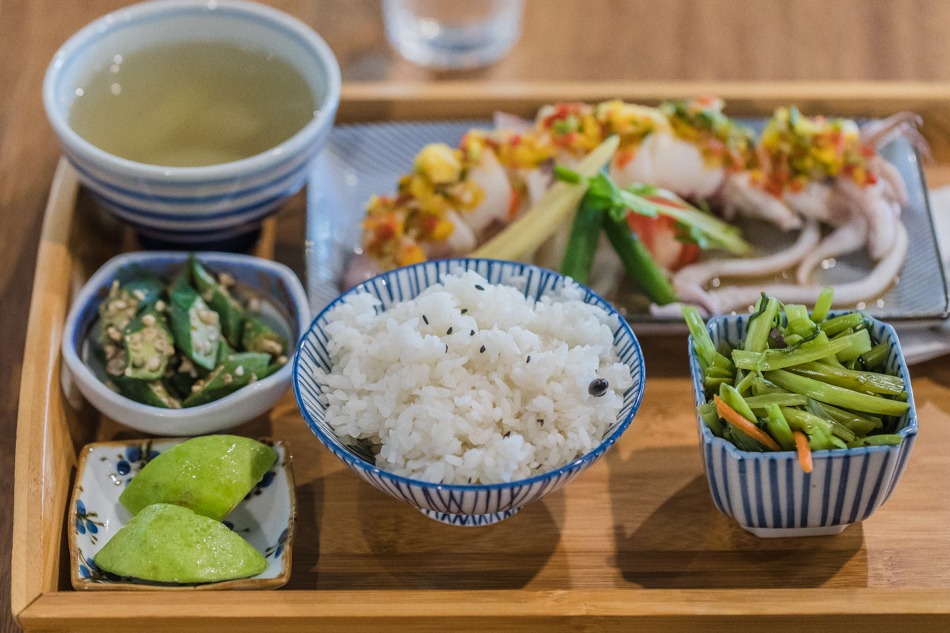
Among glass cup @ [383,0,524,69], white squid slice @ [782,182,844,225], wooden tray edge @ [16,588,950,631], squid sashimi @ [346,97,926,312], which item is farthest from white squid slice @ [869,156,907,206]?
glass cup @ [383,0,524,69]

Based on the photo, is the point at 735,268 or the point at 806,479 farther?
the point at 735,268

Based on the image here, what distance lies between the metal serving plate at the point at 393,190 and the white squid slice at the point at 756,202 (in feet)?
0.13

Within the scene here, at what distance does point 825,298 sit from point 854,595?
473 mm

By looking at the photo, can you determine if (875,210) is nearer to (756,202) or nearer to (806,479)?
(756,202)

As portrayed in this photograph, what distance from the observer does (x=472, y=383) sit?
136 centimetres

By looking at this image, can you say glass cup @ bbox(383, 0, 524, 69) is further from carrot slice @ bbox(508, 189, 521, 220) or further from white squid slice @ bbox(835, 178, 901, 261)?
white squid slice @ bbox(835, 178, 901, 261)

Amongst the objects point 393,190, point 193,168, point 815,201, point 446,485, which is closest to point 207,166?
point 193,168

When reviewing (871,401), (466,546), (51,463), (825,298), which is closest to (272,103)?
(51,463)

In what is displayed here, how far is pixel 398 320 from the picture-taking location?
145cm

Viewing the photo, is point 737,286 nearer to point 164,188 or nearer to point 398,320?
point 398,320

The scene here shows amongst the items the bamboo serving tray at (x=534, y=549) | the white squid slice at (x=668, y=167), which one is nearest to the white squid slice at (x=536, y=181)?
the white squid slice at (x=668, y=167)

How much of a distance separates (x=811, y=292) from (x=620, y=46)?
110 cm

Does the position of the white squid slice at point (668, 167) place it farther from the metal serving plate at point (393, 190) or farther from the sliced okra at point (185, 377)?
the sliced okra at point (185, 377)

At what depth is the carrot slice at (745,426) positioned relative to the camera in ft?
4.29
